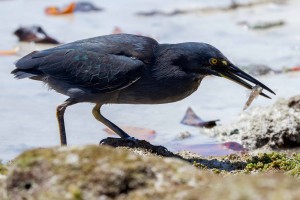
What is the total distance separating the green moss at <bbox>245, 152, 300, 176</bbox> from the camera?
18.6 feet

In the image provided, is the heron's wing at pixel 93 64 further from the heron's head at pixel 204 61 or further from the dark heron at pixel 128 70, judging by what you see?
the heron's head at pixel 204 61

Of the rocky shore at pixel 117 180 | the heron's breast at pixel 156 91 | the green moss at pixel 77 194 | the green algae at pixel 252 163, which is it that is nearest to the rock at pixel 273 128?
the green algae at pixel 252 163

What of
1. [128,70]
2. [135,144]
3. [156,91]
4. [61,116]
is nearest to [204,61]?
[156,91]

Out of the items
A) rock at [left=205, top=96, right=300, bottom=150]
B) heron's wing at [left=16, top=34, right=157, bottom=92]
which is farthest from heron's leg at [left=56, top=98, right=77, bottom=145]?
rock at [left=205, top=96, right=300, bottom=150]

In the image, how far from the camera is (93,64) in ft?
19.9

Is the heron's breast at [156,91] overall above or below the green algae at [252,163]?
above

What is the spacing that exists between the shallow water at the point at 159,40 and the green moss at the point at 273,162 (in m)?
1.29

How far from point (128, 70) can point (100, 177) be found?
2607 mm

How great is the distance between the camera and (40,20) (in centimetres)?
1110

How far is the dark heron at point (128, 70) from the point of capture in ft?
19.5

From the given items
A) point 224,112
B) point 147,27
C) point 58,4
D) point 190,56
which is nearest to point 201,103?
point 224,112

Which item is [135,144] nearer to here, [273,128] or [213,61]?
[213,61]

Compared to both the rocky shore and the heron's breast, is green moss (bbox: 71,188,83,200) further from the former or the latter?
the heron's breast

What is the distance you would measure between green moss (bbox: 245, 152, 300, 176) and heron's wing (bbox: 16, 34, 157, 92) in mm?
1114
